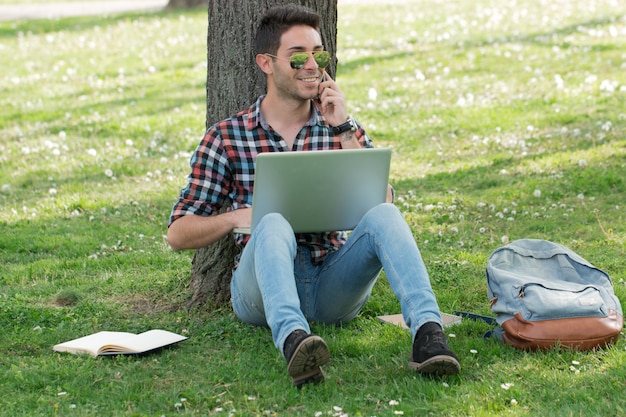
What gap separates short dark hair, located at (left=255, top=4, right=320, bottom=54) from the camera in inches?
181

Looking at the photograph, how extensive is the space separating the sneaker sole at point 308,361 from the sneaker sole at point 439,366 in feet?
1.26

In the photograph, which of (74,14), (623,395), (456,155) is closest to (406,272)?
(623,395)

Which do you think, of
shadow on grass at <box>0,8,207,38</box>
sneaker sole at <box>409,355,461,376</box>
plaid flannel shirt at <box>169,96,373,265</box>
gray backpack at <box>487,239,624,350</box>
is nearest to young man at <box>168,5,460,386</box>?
plaid flannel shirt at <box>169,96,373,265</box>

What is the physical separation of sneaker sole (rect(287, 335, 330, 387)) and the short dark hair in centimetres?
158

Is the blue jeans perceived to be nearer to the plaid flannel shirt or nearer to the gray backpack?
the plaid flannel shirt

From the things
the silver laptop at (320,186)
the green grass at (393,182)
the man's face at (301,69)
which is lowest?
the green grass at (393,182)

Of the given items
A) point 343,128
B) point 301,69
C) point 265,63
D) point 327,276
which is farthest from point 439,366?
point 265,63

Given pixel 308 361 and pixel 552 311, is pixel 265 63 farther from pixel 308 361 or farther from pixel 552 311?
pixel 552 311

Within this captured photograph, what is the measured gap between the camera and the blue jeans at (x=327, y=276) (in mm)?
3938

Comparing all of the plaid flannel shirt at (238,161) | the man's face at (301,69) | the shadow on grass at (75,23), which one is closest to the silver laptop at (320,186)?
the plaid flannel shirt at (238,161)

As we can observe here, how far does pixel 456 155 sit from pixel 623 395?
16.8ft

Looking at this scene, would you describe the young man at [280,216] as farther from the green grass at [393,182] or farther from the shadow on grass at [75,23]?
the shadow on grass at [75,23]

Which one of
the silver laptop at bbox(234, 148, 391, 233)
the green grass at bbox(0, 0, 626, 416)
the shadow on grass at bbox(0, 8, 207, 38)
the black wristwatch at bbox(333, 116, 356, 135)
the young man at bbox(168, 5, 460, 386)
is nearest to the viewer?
the green grass at bbox(0, 0, 626, 416)

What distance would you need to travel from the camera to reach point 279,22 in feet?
15.2
